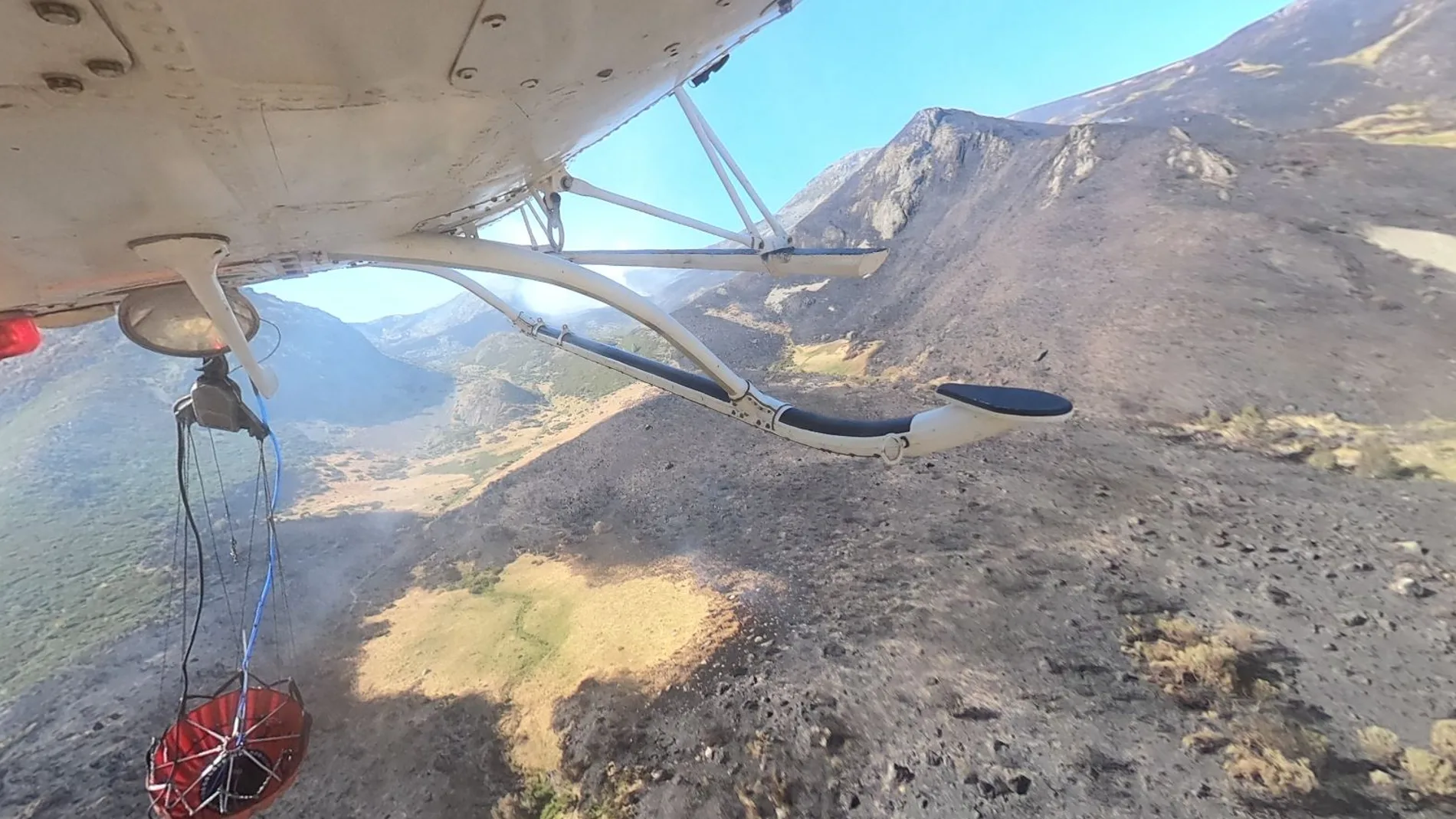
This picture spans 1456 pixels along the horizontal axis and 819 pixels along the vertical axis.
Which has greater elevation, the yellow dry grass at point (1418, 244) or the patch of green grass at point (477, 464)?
the yellow dry grass at point (1418, 244)

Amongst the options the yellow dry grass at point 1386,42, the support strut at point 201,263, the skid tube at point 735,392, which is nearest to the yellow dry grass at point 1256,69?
the yellow dry grass at point 1386,42

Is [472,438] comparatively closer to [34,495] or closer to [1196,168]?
[34,495]

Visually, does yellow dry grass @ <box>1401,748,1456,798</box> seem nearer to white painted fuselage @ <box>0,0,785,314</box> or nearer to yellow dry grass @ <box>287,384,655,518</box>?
white painted fuselage @ <box>0,0,785,314</box>

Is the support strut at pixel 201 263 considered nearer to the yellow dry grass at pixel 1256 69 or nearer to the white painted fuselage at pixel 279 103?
the white painted fuselage at pixel 279 103

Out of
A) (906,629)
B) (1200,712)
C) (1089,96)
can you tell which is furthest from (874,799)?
(1089,96)

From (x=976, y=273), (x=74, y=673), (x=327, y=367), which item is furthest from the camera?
(x=327, y=367)

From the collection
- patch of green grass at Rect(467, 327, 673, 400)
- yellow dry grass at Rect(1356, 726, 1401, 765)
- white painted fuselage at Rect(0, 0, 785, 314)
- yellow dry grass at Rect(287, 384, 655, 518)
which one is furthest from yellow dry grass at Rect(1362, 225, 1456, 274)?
patch of green grass at Rect(467, 327, 673, 400)

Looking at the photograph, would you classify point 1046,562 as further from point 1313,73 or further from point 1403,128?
point 1313,73

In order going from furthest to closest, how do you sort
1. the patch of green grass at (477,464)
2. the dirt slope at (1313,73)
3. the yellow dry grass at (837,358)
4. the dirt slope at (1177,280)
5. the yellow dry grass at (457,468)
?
1. the patch of green grass at (477,464)
2. the dirt slope at (1313,73)
3. the yellow dry grass at (457,468)
4. the yellow dry grass at (837,358)
5. the dirt slope at (1177,280)

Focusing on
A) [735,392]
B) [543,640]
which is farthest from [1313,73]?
[543,640]
